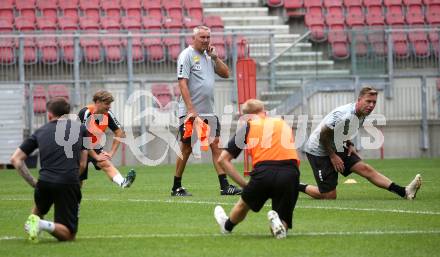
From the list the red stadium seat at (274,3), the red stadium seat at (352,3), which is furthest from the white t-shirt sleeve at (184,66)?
the red stadium seat at (352,3)

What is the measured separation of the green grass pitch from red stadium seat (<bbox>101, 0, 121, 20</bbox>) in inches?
471

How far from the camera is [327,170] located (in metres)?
14.1

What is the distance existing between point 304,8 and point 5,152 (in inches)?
390

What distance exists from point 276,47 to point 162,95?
4220 millimetres

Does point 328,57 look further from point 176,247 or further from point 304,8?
point 176,247

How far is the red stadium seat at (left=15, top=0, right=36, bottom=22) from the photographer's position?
27.9m

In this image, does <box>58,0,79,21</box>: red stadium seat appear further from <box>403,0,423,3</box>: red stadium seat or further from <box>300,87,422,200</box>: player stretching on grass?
<box>300,87,422,200</box>: player stretching on grass

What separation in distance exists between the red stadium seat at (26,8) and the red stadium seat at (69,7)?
72 cm

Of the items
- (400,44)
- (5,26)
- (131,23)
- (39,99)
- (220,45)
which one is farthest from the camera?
(131,23)

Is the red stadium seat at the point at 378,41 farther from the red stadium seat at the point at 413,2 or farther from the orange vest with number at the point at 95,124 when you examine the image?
the orange vest with number at the point at 95,124

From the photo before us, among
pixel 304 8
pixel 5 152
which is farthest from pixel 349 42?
pixel 5 152

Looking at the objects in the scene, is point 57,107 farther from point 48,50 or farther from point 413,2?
point 413,2

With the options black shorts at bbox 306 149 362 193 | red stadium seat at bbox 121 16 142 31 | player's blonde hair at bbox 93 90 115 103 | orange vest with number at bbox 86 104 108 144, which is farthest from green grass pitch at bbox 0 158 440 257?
red stadium seat at bbox 121 16 142 31

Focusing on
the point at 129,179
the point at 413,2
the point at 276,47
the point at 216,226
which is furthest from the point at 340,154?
the point at 413,2
